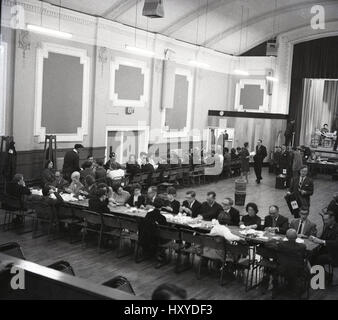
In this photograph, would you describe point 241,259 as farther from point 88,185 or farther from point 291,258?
point 88,185

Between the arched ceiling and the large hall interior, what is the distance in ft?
0.26

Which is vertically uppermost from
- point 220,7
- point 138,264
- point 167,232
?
point 220,7

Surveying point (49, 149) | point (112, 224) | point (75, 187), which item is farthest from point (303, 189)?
point (49, 149)

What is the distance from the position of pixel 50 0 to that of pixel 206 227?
332 inches

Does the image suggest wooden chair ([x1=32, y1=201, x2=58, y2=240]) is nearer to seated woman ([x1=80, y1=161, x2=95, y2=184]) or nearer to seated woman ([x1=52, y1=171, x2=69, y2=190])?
seated woman ([x1=52, y1=171, x2=69, y2=190])

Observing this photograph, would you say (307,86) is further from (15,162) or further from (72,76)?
(15,162)

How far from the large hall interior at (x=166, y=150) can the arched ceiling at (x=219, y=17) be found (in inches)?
3.1

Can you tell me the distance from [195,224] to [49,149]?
648 cm

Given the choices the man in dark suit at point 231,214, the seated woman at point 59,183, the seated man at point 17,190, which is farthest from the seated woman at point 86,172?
the man in dark suit at point 231,214

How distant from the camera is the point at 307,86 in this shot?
2292 cm

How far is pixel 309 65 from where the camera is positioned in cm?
2109

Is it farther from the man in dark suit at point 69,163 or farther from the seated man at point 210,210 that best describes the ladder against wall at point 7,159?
the seated man at point 210,210

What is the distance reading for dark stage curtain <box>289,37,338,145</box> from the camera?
2023 cm
